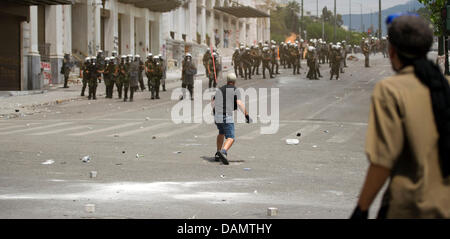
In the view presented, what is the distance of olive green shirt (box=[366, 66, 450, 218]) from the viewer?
3.36 meters

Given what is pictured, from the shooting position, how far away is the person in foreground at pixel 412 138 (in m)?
3.36

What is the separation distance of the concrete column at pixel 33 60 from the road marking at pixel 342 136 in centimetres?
2115

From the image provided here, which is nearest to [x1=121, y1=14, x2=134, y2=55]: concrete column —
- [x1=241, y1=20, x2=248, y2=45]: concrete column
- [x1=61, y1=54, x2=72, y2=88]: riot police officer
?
[x1=61, y1=54, x2=72, y2=88]: riot police officer

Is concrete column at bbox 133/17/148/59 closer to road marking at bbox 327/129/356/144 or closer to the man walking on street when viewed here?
road marking at bbox 327/129/356/144

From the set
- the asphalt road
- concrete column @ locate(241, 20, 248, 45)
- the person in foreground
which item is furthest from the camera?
concrete column @ locate(241, 20, 248, 45)

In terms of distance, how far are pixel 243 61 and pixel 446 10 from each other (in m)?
25.4

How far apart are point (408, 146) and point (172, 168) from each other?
336 inches

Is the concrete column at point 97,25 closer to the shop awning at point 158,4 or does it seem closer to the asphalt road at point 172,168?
the shop awning at point 158,4

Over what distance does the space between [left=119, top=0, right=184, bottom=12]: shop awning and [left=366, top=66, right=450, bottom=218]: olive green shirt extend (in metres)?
50.5

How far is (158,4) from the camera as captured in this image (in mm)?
56219

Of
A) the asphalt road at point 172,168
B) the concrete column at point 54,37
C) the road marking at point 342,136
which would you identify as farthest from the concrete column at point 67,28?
the road marking at point 342,136

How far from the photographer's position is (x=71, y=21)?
45.1m
